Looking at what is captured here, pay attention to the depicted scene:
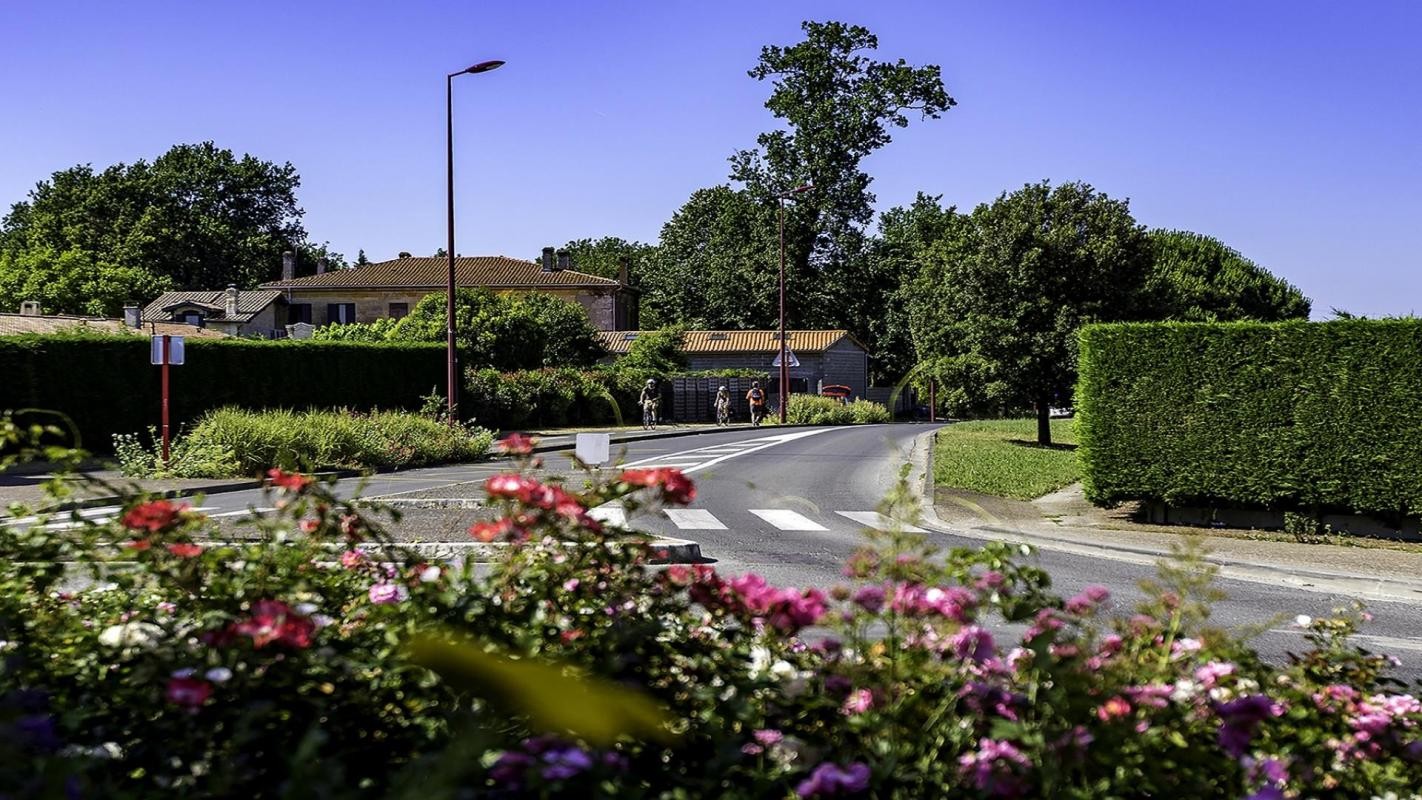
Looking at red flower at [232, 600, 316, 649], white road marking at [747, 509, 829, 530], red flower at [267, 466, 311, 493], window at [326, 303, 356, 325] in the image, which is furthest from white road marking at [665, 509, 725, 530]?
window at [326, 303, 356, 325]

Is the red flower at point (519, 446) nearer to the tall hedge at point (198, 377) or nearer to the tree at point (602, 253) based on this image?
the tall hedge at point (198, 377)

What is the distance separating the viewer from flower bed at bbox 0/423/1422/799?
7.98 feet

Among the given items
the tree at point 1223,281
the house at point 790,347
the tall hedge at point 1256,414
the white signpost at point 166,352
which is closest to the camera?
the tall hedge at point 1256,414

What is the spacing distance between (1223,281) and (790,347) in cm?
2118

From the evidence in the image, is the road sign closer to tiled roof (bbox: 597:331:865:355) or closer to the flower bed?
the flower bed

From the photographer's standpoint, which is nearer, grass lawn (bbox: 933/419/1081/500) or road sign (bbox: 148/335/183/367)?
grass lawn (bbox: 933/419/1081/500)

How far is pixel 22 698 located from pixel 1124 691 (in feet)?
7.82

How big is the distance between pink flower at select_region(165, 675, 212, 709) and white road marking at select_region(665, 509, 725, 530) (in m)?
11.3

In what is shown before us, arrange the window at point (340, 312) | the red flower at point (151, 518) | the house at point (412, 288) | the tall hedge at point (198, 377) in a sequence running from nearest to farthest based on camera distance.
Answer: the red flower at point (151, 518)
the tall hedge at point (198, 377)
the house at point (412, 288)
the window at point (340, 312)

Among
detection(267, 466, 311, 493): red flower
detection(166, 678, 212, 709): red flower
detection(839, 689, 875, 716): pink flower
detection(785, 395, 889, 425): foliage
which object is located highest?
detection(267, 466, 311, 493): red flower

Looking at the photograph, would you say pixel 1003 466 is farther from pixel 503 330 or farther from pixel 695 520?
pixel 503 330

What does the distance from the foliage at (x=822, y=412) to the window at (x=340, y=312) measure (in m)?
38.6

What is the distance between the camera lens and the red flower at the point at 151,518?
325cm

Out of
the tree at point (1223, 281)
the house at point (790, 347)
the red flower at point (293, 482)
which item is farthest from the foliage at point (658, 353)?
the red flower at point (293, 482)
